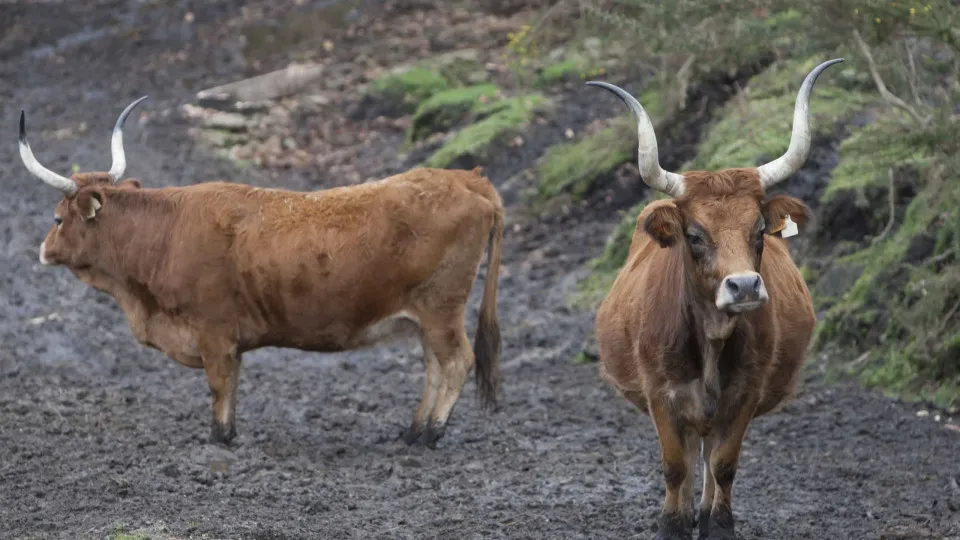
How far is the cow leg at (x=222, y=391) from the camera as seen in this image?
362 inches

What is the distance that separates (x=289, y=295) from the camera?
30.2 ft

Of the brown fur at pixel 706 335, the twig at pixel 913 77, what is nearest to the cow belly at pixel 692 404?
the brown fur at pixel 706 335

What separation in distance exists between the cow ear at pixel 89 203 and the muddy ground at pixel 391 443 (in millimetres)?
1467

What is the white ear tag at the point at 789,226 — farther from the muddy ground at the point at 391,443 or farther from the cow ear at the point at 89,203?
the cow ear at the point at 89,203

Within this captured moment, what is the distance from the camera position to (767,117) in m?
13.3

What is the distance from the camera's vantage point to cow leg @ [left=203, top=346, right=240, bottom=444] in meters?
9.20

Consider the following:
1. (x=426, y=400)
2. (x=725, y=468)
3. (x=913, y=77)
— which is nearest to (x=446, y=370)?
(x=426, y=400)

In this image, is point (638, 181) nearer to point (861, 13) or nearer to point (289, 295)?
point (861, 13)

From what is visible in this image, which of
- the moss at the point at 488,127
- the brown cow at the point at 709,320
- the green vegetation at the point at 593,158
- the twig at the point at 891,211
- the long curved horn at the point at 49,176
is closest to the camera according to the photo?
the brown cow at the point at 709,320

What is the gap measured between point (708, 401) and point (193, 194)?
4.59 meters

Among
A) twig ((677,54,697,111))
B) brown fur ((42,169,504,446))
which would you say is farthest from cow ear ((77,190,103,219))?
twig ((677,54,697,111))

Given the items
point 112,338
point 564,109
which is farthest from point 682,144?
point 112,338

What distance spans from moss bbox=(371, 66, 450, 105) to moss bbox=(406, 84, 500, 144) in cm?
70

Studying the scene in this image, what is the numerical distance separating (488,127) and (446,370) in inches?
315
